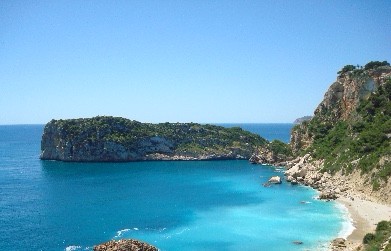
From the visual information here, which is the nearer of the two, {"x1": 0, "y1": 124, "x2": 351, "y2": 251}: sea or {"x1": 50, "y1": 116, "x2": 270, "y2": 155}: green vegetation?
{"x1": 0, "y1": 124, "x2": 351, "y2": 251}: sea

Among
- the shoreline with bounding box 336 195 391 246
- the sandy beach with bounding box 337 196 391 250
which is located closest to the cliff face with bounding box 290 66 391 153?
the shoreline with bounding box 336 195 391 246

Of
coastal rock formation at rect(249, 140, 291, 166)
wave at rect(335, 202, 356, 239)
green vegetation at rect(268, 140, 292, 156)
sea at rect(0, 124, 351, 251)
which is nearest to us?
sea at rect(0, 124, 351, 251)

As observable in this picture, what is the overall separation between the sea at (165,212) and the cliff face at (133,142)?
19.9m

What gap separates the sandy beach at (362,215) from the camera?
4338 centimetres

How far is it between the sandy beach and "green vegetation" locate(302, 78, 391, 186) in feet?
13.7

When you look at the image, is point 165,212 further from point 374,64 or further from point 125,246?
point 374,64

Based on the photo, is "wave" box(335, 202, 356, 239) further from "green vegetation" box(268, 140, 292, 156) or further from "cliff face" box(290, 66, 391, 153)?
"green vegetation" box(268, 140, 292, 156)

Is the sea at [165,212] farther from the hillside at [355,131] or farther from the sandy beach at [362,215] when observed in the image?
the hillside at [355,131]

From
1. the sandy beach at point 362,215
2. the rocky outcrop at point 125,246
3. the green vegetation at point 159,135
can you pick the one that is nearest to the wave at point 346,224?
the sandy beach at point 362,215

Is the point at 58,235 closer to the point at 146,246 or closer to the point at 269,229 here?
the point at 146,246

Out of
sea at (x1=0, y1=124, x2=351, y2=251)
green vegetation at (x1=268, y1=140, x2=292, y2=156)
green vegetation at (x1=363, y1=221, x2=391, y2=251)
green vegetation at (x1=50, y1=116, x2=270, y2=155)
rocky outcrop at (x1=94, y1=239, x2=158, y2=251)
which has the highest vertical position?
green vegetation at (x1=50, y1=116, x2=270, y2=155)

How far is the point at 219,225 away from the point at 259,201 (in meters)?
15.8

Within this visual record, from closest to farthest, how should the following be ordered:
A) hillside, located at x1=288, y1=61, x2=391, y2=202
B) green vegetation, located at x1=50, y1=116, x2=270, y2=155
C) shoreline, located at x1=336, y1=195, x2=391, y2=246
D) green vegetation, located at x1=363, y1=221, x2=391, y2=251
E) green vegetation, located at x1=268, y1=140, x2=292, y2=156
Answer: green vegetation, located at x1=363, y1=221, x2=391, y2=251 < shoreline, located at x1=336, y1=195, x2=391, y2=246 < hillside, located at x1=288, y1=61, x2=391, y2=202 < green vegetation, located at x1=268, y1=140, x2=292, y2=156 < green vegetation, located at x1=50, y1=116, x2=270, y2=155

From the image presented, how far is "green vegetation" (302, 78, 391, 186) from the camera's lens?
204ft
